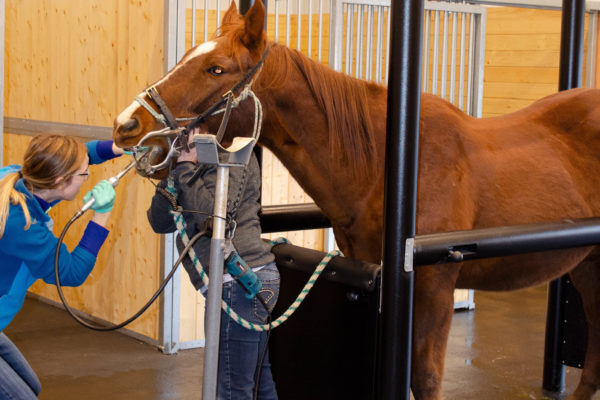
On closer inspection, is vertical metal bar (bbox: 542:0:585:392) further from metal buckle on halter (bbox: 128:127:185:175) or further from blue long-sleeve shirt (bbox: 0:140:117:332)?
blue long-sleeve shirt (bbox: 0:140:117:332)

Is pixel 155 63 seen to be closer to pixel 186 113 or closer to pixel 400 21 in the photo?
pixel 186 113

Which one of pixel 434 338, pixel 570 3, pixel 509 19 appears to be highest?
pixel 509 19

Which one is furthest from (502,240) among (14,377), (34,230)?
(14,377)

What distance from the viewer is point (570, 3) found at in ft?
8.87

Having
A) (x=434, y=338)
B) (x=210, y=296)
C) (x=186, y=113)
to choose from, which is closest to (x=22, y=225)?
(x=186, y=113)

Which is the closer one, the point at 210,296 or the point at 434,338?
the point at 210,296

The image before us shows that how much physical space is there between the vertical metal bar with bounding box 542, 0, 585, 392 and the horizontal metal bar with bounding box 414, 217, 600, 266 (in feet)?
3.18

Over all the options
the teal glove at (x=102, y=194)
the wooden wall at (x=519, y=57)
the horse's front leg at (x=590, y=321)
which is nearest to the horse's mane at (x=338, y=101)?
the teal glove at (x=102, y=194)

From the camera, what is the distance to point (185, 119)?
169cm

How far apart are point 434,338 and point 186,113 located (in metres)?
0.90

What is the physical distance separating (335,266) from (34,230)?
733 mm

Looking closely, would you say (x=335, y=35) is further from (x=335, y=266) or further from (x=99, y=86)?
(x=335, y=266)

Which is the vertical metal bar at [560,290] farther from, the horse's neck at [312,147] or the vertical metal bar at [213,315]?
the vertical metal bar at [213,315]

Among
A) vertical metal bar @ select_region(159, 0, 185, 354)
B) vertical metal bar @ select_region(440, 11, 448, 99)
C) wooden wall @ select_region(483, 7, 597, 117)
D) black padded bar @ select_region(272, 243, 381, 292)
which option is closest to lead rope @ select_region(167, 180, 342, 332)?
black padded bar @ select_region(272, 243, 381, 292)
